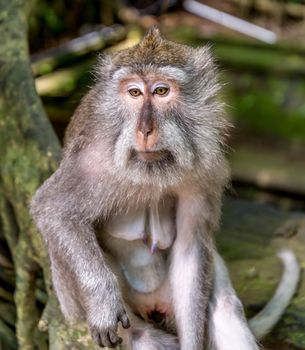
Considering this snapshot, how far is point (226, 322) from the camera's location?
4.60 metres

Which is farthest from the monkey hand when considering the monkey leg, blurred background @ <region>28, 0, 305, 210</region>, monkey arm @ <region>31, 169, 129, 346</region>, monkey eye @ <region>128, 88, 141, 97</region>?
blurred background @ <region>28, 0, 305, 210</region>

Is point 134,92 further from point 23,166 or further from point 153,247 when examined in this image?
point 23,166

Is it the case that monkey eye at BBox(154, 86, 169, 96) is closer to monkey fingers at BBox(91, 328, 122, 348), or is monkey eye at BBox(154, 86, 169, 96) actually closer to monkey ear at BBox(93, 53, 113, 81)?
monkey ear at BBox(93, 53, 113, 81)

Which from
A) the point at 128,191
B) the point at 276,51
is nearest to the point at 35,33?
the point at 276,51

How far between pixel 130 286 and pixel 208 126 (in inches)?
39.7

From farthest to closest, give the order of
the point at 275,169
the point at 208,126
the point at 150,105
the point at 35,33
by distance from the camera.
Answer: the point at 35,33 < the point at 275,169 < the point at 208,126 < the point at 150,105

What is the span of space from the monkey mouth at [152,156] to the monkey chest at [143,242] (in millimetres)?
534

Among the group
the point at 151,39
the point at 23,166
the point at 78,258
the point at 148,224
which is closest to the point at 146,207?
the point at 148,224

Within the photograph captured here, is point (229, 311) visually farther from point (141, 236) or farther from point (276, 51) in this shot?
point (276, 51)

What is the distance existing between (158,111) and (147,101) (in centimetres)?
7

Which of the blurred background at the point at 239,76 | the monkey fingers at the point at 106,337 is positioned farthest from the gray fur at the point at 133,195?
the blurred background at the point at 239,76

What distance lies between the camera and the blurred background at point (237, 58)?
9.25 meters

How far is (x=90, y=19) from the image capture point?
11.4m

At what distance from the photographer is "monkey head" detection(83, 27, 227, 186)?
13.5 feet
